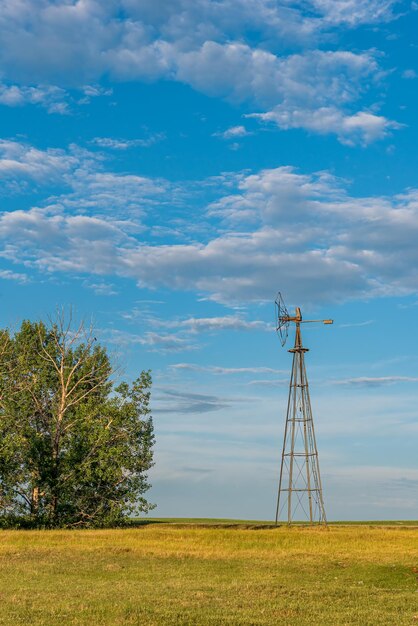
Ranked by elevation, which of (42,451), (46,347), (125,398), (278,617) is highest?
(46,347)

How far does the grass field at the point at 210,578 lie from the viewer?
65.7 feet

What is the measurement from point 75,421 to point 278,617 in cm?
3869

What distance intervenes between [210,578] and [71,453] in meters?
29.5

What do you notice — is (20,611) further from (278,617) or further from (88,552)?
(88,552)

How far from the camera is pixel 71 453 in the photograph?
55.3 m

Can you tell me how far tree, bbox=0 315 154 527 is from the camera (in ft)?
179

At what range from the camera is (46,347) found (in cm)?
6656

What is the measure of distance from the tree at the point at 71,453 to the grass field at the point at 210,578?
10.9 m

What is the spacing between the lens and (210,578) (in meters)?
27.7

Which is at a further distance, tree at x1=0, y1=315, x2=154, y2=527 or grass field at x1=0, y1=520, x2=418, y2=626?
tree at x1=0, y1=315, x2=154, y2=527

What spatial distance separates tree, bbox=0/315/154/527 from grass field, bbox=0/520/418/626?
10.9 metres

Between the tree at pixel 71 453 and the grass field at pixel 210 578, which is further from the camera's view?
the tree at pixel 71 453

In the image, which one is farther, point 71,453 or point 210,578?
point 71,453

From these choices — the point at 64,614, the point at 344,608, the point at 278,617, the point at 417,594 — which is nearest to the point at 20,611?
the point at 64,614
